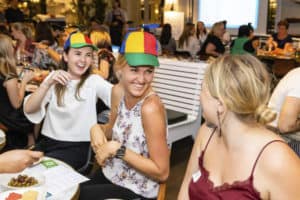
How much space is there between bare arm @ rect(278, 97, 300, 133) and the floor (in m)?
1.22

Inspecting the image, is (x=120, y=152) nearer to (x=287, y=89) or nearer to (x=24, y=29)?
(x=287, y=89)

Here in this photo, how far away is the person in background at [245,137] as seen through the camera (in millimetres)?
1314

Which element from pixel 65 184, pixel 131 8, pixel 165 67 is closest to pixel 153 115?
pixel 65 184

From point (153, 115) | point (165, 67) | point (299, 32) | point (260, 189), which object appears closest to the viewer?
point (260, 189)

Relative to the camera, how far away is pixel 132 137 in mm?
1990

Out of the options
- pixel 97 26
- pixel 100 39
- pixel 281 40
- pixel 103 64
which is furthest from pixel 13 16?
pixel 103 64

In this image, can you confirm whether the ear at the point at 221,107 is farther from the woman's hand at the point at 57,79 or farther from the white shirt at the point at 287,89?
the woman's hand at the point at 57,79

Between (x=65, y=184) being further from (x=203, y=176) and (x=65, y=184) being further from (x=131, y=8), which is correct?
(x=131, y=8)

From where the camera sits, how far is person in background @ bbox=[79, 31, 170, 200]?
1852 millimetres

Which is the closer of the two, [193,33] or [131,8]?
[193,33]

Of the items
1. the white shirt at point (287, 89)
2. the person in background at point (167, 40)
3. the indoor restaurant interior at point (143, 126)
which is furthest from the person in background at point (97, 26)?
the white shirt at point (287, 89)

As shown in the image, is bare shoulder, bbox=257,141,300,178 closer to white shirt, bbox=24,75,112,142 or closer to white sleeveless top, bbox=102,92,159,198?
white sleeveless top, bbox=102,92,159,198

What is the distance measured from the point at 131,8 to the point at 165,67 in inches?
391

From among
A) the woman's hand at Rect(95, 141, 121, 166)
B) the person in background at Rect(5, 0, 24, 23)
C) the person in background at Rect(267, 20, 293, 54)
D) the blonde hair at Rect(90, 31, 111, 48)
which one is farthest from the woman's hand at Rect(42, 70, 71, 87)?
the person in background at Rect(5, 0, 24, 23)
